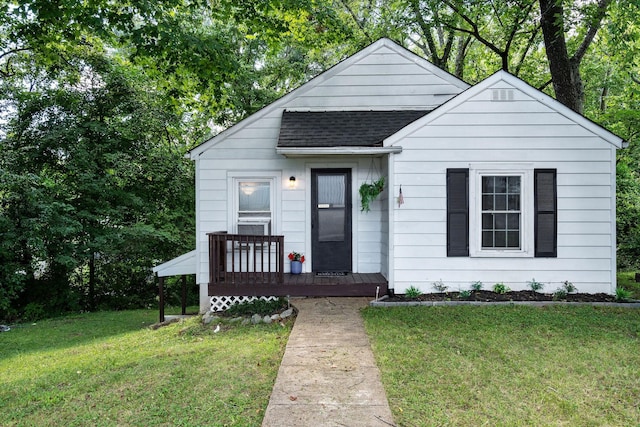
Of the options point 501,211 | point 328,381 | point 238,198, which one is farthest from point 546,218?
point 238,198

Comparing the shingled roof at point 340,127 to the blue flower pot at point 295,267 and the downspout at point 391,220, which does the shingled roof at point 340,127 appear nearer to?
the downspout at point 391,220

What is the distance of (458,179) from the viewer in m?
6.50

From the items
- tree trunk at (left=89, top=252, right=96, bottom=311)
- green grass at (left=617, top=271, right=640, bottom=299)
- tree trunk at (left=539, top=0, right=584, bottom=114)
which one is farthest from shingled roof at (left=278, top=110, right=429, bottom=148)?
tree trunk at (left=89, top=252, right=96, bottom=311)

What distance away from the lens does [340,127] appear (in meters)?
7.29

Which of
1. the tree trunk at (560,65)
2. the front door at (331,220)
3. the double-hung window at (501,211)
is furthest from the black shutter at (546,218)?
the tree trunk at (560,65)

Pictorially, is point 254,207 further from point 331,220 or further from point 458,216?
point 458,216

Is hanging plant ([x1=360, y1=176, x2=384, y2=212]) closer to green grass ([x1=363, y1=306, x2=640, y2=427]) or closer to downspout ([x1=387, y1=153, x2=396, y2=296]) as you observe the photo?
downspout ([x1=387, y1=153, x2=396, y2=296])

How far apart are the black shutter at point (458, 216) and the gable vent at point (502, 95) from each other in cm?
125

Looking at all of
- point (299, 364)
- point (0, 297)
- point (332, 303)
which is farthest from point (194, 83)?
point (299, 364)

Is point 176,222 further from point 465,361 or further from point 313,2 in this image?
point 465,361

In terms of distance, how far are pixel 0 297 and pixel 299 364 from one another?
8.96 meters

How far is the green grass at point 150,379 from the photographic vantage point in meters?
3.13

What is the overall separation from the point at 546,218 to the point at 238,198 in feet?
17.3

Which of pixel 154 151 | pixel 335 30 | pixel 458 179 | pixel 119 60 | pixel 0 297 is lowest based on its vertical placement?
pixel 0 297
